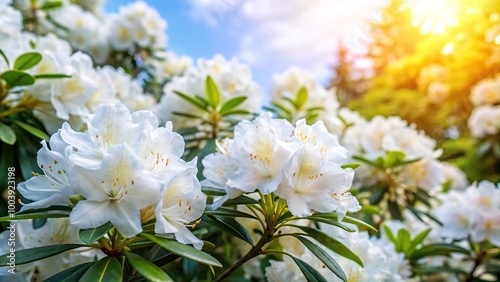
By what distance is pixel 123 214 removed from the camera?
1.91 ft

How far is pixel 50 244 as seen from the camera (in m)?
0.94

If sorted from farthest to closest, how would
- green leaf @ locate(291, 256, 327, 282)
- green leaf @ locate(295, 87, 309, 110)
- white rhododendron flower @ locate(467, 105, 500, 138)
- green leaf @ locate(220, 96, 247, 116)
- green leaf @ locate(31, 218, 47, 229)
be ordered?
1. white rhododendron flower @ locate(467, 105, 500, 138)
2. green leaf @ locate(295, 87, 309, 110)
3. green leaf @ locate(220, 96, 247, 116)
4. green leaf @ locate(31, 218, 47, 229)
5. green leaf @ locate(291, 256, 327, 282)

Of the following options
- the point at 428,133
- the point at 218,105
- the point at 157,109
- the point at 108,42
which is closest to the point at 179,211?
the point at 218,105

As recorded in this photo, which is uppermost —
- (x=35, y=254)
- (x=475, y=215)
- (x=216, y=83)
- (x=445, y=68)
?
(x=445, y=68)

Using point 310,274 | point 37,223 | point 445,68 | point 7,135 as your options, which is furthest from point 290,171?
point 445,68

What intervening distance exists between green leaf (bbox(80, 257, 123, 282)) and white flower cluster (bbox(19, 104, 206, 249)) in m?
0.06

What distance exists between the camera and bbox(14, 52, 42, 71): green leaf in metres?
1.01

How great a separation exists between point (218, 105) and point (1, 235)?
707mm

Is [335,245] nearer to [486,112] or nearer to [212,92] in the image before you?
[212,92]

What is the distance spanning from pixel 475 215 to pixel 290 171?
3.51 ft

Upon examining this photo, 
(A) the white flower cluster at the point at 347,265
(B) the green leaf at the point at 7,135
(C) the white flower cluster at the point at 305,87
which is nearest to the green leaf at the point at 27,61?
(B) the green leaf at the point at 7,135

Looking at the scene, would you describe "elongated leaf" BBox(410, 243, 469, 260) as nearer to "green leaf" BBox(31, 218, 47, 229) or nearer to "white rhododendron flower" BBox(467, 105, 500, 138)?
"green leaf" BBox(31, 218, 47, 229)

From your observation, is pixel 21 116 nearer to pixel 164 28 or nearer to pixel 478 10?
pixel 164 28

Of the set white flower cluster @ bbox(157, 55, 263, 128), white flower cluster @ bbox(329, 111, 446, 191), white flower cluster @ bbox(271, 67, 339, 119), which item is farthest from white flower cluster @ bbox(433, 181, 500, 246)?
white flower cluster @ bbox(157, 55, 263, 128)
